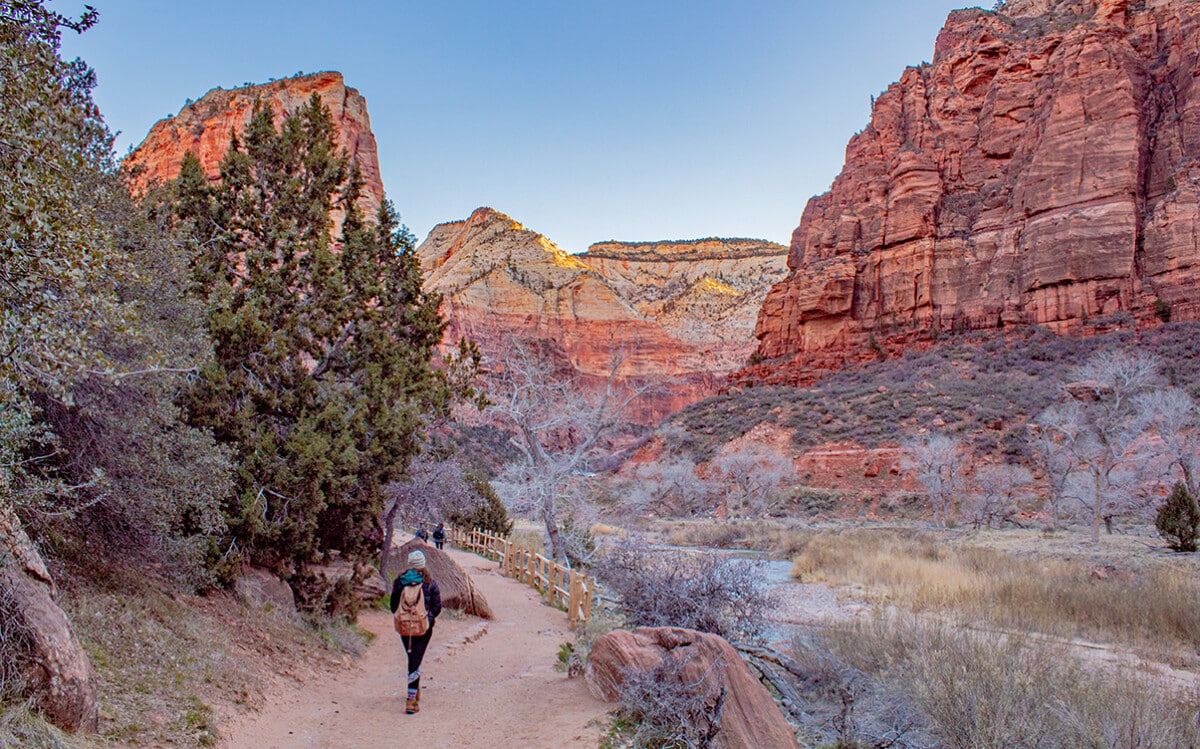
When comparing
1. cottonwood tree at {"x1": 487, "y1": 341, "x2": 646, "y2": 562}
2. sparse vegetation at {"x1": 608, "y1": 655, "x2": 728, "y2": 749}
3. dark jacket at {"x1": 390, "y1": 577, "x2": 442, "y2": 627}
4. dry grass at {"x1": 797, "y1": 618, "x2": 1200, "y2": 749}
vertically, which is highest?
cottonwood tree at {"x1": 487, "y1": 341, "x2": 646, "y2": 562}

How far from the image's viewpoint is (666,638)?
6.87 metres

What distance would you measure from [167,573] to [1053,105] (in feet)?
→ 234

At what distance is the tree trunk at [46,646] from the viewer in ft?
14.3

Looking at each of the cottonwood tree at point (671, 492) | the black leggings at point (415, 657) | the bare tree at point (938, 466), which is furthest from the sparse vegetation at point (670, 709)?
the cottonwood tree at point (671, 492)

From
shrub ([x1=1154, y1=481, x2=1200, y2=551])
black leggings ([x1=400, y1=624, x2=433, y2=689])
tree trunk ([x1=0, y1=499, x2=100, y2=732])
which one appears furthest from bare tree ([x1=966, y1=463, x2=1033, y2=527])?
tree trunk ([x1=0, y1=499, x2=100, y2=732])

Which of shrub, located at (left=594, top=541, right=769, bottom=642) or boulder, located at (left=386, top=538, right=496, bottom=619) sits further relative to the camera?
boulder, located at (left=386, top=538, right=496, bottom=619)

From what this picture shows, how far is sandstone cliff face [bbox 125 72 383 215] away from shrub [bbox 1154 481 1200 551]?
67.4m

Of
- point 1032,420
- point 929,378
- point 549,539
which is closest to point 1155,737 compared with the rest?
point 549,539

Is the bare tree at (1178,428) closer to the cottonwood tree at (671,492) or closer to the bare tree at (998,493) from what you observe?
the bare tree at (998,493)

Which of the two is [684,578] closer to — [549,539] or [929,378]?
[549,539]

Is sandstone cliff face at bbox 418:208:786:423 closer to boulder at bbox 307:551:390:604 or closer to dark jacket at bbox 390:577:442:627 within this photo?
boulder at bbox 307:551:390:604

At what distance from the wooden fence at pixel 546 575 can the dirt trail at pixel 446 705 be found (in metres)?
1.26

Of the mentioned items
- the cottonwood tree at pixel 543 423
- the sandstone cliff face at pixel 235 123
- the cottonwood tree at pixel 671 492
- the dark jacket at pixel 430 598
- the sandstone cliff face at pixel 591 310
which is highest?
the sandstone cliff face at pixel 235 123

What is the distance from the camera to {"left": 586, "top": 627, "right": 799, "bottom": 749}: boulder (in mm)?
5875
